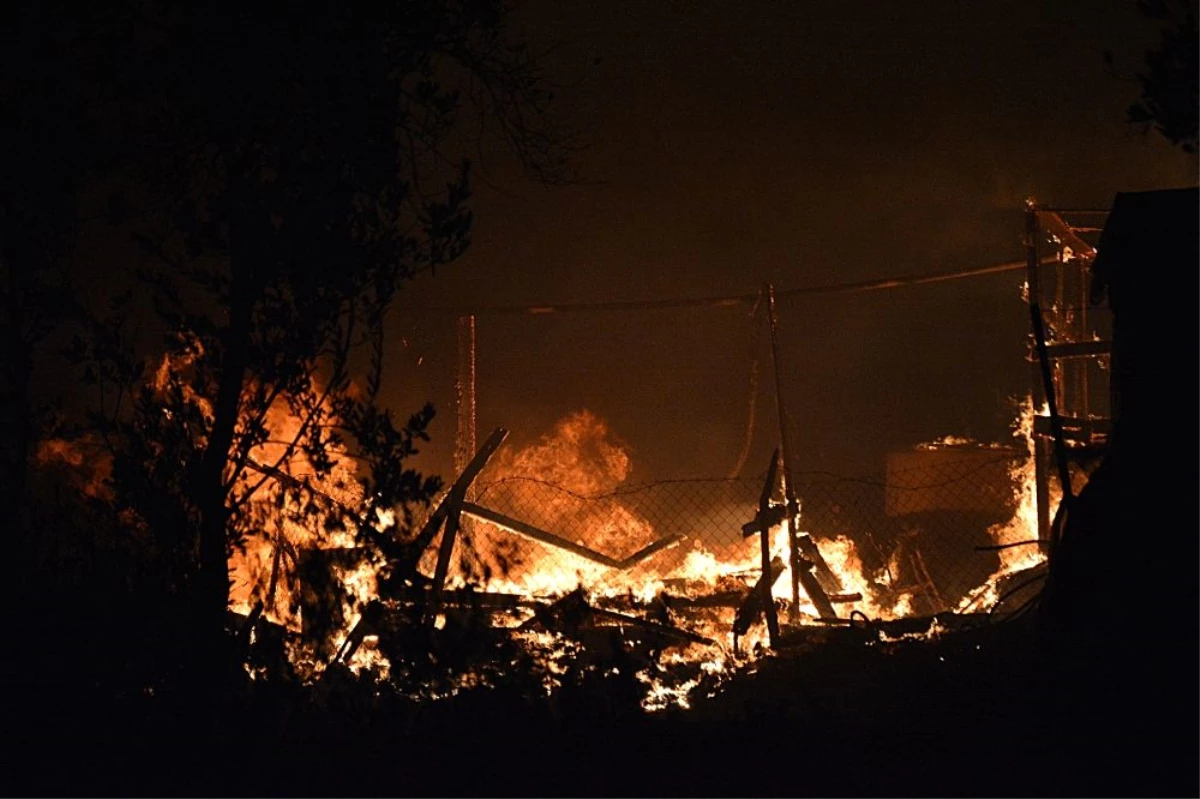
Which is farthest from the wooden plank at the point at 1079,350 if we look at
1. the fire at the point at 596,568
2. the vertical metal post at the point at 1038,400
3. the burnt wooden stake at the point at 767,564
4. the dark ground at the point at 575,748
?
the dark ground at the point at 575,748

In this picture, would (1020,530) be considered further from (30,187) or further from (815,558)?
(30,187)

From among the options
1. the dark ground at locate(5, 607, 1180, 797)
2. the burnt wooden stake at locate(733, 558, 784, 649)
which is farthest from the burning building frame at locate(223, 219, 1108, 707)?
the dark ground at locate(5, 607, 1180, 797)

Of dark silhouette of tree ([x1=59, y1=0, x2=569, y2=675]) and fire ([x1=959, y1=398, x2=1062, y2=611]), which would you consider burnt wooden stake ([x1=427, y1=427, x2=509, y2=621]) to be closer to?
dark silhouette of tree ([x1=59, y1=0, x2=569, y2=675])

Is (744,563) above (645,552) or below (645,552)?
above

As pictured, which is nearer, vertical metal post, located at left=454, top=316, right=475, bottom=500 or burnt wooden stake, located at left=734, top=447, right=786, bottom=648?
burnt wooden stake, located at left=734, top=447, right=786, bottom=648

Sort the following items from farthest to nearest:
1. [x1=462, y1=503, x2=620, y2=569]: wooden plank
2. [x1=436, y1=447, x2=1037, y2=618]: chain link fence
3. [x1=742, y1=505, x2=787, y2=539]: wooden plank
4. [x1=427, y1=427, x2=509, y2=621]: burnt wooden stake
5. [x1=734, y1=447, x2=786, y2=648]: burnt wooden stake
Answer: [x1=436, y1=447, x2=1037, y2=618]: chain link fence, [x1=462, y1=503, x2=620, y2=569]: wooden plank, [x1=742, y1=505, x2=787, y2=539]: wooden plank, [x1=734, y1=447, x2=786, y2=648]: burnt wooden stake, [x1=427, y1=427, x2=509, y2=621]: burnt wooden stake

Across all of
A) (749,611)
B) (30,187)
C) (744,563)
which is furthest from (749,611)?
(30,187)

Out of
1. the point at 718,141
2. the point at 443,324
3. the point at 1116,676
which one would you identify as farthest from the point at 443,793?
the point at 718,141

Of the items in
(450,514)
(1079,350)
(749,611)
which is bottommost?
(749,611)

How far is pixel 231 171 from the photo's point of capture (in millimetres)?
4652

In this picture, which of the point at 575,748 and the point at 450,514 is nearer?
the point at 575,748

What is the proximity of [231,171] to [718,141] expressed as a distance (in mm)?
21848

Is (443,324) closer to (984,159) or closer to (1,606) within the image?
(984,159)

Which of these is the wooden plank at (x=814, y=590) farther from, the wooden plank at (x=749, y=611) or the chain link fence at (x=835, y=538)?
the wooden plank at (x=749, y=611)
